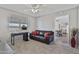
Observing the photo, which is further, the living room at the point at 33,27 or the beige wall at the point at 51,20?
the beige wall at the point at 51,20

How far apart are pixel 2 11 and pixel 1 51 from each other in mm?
706

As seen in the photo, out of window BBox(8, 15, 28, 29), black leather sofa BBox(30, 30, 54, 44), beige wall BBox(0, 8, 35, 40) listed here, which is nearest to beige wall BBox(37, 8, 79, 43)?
black leather sofa BBox(30, 30, 54, 44)

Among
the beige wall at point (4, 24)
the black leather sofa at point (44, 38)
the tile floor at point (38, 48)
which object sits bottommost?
the tile floor at point (38, 48)

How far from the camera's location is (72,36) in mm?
1548

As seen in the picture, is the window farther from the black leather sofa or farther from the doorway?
the doorway

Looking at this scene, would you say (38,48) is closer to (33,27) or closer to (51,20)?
(33,27)

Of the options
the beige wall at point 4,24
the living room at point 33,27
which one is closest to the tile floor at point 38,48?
the living room at point 33,27

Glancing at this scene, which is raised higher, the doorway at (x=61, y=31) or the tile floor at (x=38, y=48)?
the doorway at (x=61, y=31)

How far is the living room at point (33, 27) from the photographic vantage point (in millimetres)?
1362

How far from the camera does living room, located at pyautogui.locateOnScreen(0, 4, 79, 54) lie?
1362 mm

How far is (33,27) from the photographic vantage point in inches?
58.5

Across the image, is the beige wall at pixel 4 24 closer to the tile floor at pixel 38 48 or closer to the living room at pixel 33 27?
the living room at pixel 33 27
